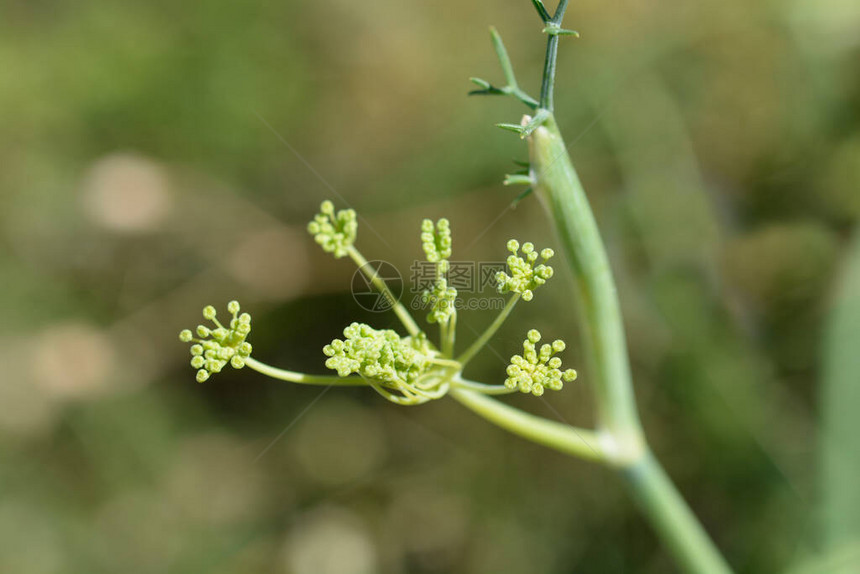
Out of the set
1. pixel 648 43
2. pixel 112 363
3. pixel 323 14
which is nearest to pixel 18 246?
pixel 112 363

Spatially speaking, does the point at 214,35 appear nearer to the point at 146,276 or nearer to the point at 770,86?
the point at 146,276

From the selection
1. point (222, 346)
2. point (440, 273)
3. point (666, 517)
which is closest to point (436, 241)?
point (440, 273)

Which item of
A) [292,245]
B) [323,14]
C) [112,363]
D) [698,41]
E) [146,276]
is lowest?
[112,363]

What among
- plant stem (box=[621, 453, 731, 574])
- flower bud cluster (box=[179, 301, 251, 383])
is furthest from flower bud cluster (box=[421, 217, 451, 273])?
plant stem (box=[621, 453, 731, 574])

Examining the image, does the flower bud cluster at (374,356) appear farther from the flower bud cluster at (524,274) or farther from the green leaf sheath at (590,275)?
the green leaf sheath at (590,275)

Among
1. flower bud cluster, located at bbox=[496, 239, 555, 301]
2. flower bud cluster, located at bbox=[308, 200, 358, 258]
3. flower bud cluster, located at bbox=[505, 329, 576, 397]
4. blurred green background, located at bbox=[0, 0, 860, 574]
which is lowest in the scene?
blurred green background, located at bbox=[0, 0, 860, 574]

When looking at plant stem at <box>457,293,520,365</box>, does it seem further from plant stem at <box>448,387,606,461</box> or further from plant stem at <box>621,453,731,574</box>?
plant stem at <box>621,453,731,574</box>

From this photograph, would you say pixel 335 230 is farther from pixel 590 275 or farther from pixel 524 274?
pixel 590 275
